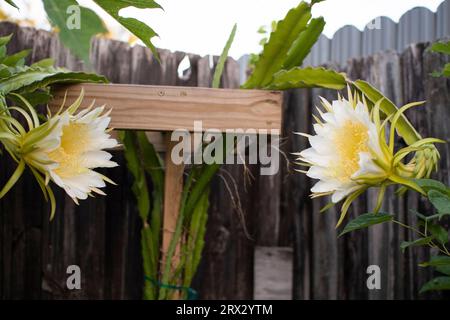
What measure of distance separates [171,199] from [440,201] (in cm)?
104

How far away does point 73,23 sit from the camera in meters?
0.69

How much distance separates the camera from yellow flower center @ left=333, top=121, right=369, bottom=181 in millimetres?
800

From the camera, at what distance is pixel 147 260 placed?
175cm

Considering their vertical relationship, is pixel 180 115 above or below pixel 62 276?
above

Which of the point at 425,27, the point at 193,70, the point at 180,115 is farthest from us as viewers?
the point at 425,27

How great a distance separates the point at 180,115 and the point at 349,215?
107cm

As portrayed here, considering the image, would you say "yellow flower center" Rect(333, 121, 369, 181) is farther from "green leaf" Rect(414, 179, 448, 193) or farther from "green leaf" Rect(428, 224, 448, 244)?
"green leaf" Rect(428, 224, 448, 244)

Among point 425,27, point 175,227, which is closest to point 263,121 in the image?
point 175,227

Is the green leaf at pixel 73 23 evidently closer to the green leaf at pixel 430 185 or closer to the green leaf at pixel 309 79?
the green leaf at pixel 430 185

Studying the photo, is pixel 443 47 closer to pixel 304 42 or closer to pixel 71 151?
pixel 304 42

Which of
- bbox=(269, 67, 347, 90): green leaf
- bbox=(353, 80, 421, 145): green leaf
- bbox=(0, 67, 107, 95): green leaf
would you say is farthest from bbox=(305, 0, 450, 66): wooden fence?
bbox=(0, 67, 107, 95): green leaf

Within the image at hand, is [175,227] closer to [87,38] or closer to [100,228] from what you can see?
[100,228]

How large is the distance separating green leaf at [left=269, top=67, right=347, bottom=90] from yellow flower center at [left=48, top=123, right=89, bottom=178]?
658mm

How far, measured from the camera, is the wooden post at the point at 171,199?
164 centimetres
